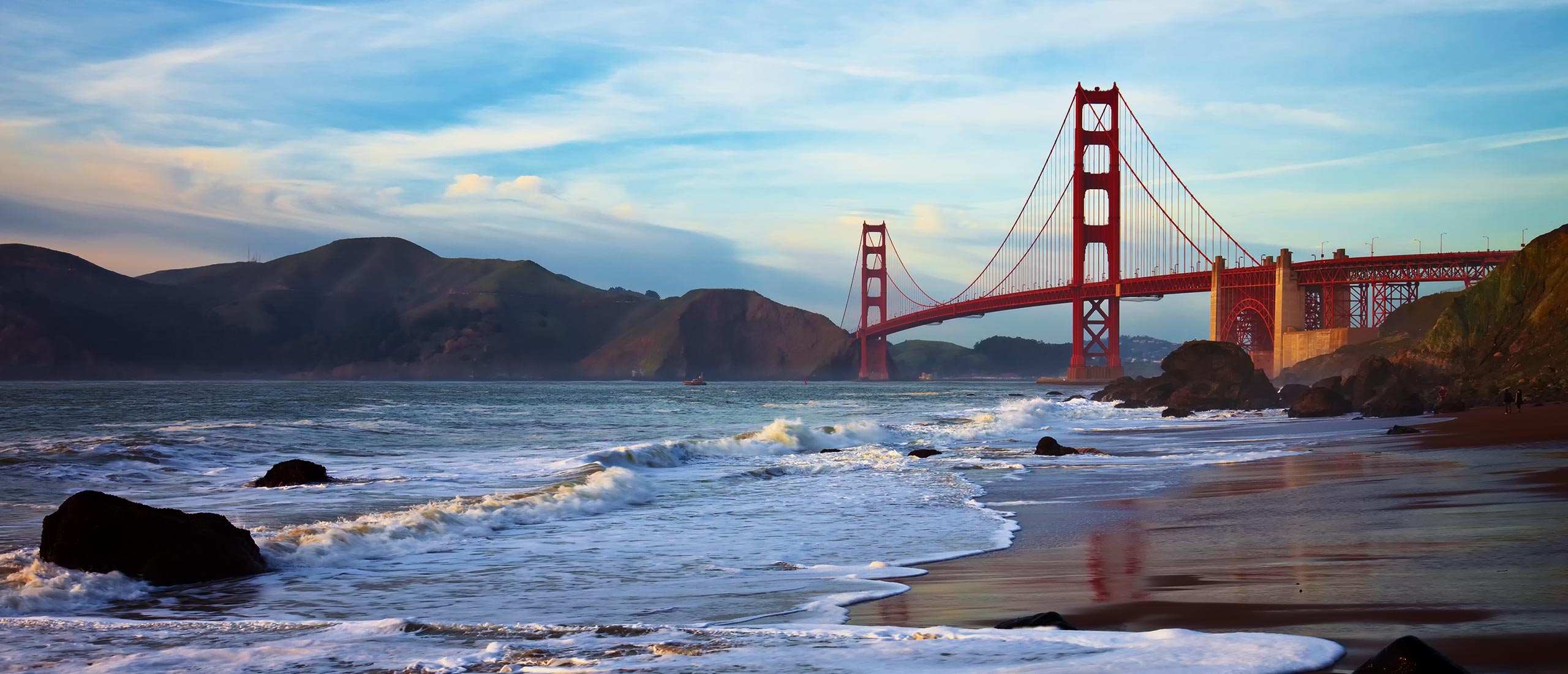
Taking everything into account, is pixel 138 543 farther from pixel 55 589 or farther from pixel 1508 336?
pixel 1508 336

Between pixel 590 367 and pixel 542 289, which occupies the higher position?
pixel 542 289

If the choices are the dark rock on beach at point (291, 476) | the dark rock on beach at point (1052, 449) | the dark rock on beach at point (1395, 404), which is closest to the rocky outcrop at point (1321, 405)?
the dark rock on beach at point (1395, 404)

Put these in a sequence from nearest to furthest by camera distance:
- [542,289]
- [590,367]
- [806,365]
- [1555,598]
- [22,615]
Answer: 1. [1555,598]
2. [22,615]
3. [806,365]
4. [590,367]
5. [542,289]

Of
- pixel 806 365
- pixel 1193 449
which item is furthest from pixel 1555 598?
pixel 806 365

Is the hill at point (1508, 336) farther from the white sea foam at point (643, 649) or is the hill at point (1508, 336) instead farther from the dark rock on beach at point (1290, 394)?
the white sea foam at point (643, 649)

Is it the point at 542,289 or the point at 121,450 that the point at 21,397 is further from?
the point at 542,289

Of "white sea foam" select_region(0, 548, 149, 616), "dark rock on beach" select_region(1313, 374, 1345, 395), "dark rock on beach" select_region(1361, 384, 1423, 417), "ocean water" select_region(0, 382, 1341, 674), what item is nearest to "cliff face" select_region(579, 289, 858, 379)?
"dark rock on beach" select_region(1313, 374, 1345, 395)

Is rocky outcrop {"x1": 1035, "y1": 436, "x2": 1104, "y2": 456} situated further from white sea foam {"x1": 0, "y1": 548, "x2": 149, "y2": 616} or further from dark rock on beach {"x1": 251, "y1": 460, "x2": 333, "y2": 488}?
white sea foam {"x1": 0, "y1": 548, "x2": 149, "y2": 616}
